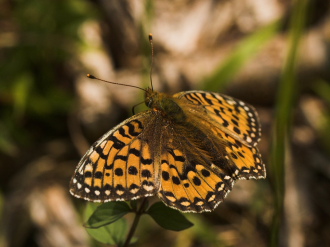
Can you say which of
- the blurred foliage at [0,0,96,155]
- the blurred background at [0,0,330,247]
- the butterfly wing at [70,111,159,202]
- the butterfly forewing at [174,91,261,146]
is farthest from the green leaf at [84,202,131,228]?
the blurred foliage at [0,0,96,155]

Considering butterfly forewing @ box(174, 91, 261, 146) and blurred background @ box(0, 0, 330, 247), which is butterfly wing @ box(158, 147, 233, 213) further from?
blurred background @ box(0, 0, 330, 247)

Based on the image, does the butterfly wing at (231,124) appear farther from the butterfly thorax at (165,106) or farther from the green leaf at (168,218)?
the green leaf at (168,218)

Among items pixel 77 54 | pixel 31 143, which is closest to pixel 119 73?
pixel 77 54

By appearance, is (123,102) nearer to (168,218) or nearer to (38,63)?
(38,63)

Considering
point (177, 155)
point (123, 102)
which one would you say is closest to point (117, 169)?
point (177, 155)

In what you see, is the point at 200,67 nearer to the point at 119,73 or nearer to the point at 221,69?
the point at 221,69
